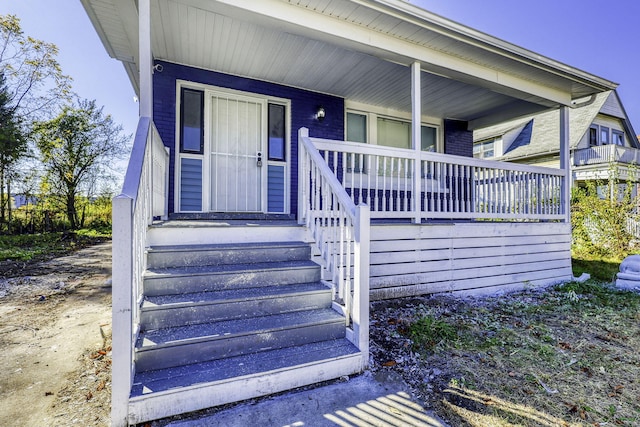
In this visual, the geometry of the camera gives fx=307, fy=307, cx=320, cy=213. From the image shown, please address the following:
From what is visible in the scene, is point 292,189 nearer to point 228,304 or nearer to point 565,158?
point 228,304

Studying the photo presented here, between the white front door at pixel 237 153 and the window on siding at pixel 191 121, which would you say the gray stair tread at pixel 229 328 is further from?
the window on siding at pixel 191 121

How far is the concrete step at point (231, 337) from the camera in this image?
192 centimetres

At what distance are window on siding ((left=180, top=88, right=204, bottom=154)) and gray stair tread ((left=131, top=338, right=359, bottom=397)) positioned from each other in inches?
141

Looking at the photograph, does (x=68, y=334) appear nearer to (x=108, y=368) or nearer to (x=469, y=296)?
(x=108, y=368)

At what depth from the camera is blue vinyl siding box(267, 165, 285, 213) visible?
5254 millimetres

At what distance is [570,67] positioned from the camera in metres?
4.72

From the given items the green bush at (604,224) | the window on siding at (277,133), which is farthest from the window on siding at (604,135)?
the window on siding at (277,133)

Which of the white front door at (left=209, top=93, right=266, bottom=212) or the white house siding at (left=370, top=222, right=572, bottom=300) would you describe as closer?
the white house siding at (left=370, top=222, right=572, bottom=300)

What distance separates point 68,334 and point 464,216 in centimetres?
488

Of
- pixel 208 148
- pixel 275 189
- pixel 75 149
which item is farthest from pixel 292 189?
pixel 75 149

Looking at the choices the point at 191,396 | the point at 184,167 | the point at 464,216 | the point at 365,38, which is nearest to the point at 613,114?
the point at 464,216

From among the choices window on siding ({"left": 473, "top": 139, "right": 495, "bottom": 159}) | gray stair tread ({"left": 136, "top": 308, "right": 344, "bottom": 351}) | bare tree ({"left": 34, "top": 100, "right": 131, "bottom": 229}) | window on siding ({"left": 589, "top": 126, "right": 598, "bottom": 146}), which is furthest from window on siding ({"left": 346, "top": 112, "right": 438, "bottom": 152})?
window on siding ({"left": 589, "top": 126, "right": 598, "bottom": 146})

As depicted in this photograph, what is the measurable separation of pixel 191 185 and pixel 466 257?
14.0 feet

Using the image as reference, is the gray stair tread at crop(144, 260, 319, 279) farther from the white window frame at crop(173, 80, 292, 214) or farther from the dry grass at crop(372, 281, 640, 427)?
the white window frame at crop(173, 80, 292, 214)
